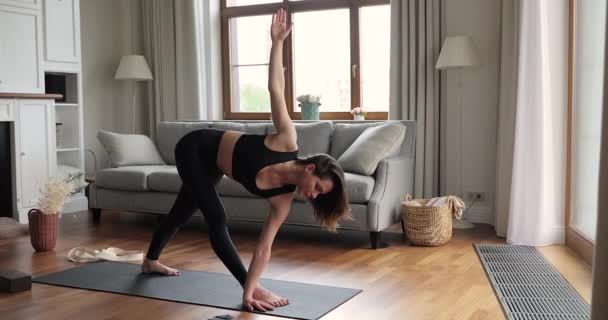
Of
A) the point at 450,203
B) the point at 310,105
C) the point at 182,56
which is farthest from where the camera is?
the point at 182,56

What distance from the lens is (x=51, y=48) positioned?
19.2 feet

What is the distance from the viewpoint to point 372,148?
4.52 metres

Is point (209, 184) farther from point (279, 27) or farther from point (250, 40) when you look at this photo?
point (250, 40)

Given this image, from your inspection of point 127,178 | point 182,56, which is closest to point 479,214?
point 127,178

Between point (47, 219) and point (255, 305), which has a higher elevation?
point (47, 219)

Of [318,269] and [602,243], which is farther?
[318,269]

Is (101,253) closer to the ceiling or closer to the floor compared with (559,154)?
closer to the floor

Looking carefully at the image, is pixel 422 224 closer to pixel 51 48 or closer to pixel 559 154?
pixel 559 154

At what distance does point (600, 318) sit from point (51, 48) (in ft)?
17.5

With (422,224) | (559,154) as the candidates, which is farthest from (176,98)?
(559,154)

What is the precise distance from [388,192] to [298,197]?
612 mm

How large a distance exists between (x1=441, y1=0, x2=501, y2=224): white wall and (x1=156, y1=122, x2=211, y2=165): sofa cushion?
204 cm

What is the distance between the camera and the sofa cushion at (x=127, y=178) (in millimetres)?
5230

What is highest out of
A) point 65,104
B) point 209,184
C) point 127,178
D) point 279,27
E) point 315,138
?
point 279,27
